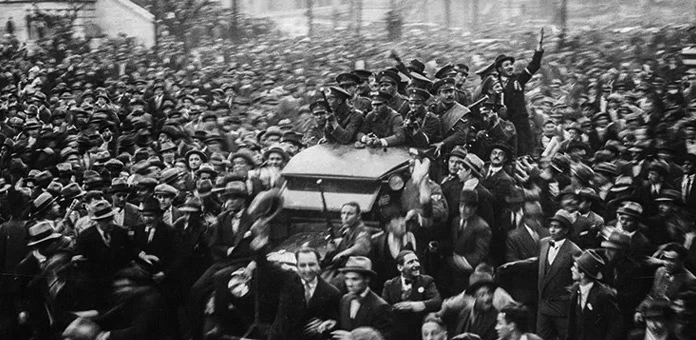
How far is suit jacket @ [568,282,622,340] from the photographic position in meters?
5.84

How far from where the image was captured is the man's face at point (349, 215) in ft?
20.3

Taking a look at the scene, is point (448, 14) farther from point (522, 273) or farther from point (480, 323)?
point (480, 323)

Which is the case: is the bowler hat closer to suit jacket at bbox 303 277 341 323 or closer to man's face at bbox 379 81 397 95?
man's face at bbox 379 81 397 95

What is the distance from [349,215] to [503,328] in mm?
1286

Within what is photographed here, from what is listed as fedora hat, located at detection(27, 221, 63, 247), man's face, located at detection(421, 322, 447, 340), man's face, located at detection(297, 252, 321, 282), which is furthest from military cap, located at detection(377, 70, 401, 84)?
fedora hat, located at detection(27, 221, 63, 247)

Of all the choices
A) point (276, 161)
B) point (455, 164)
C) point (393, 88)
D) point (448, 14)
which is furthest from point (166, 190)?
point (448, 14)

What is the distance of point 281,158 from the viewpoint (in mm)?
6410

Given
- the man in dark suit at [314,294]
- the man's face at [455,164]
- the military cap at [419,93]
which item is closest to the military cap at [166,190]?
the man in dark suit at [314,294]

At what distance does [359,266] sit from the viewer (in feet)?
20.3

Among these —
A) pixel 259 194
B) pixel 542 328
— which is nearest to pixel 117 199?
pixel 259 194

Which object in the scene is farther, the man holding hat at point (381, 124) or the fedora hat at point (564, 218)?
the man holding hat at point (381, 124)

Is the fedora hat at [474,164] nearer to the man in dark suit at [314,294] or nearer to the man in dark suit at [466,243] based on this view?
the man in dark suit at [466,243]

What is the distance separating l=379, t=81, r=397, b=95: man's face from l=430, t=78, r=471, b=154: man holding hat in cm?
33

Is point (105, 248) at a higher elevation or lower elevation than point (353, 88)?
lower
